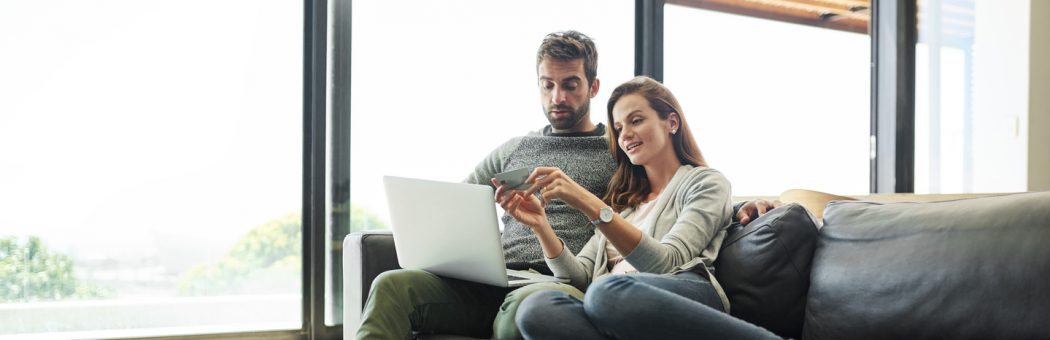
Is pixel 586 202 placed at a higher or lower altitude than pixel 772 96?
lower

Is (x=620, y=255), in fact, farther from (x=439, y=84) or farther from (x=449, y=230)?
(x=439, y=84)

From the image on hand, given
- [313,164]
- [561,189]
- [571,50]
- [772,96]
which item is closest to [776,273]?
[561,189]

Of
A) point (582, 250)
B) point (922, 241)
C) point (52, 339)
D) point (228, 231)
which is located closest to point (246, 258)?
point (228, 231)

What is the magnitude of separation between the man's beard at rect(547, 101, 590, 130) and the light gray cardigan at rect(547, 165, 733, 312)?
37 centimetres

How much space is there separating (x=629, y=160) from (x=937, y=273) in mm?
842

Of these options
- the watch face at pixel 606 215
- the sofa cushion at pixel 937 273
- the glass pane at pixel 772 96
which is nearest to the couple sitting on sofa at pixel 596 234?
the watch face at pixel 606 215

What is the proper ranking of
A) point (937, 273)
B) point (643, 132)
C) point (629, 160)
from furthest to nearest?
point (629, 160) < point (643, 132) < point (937, 273)

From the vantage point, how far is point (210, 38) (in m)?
3.05

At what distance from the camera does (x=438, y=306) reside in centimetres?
186

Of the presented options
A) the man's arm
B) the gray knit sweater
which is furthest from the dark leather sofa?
the man's arm

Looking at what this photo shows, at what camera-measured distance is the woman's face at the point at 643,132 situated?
6.83ft

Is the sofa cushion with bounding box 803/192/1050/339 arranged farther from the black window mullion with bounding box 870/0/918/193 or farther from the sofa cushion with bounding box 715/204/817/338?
the black window mullion with bounding box 870/0/918/193

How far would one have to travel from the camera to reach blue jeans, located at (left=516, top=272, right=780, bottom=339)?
1.52 metres

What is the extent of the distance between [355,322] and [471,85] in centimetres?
134
